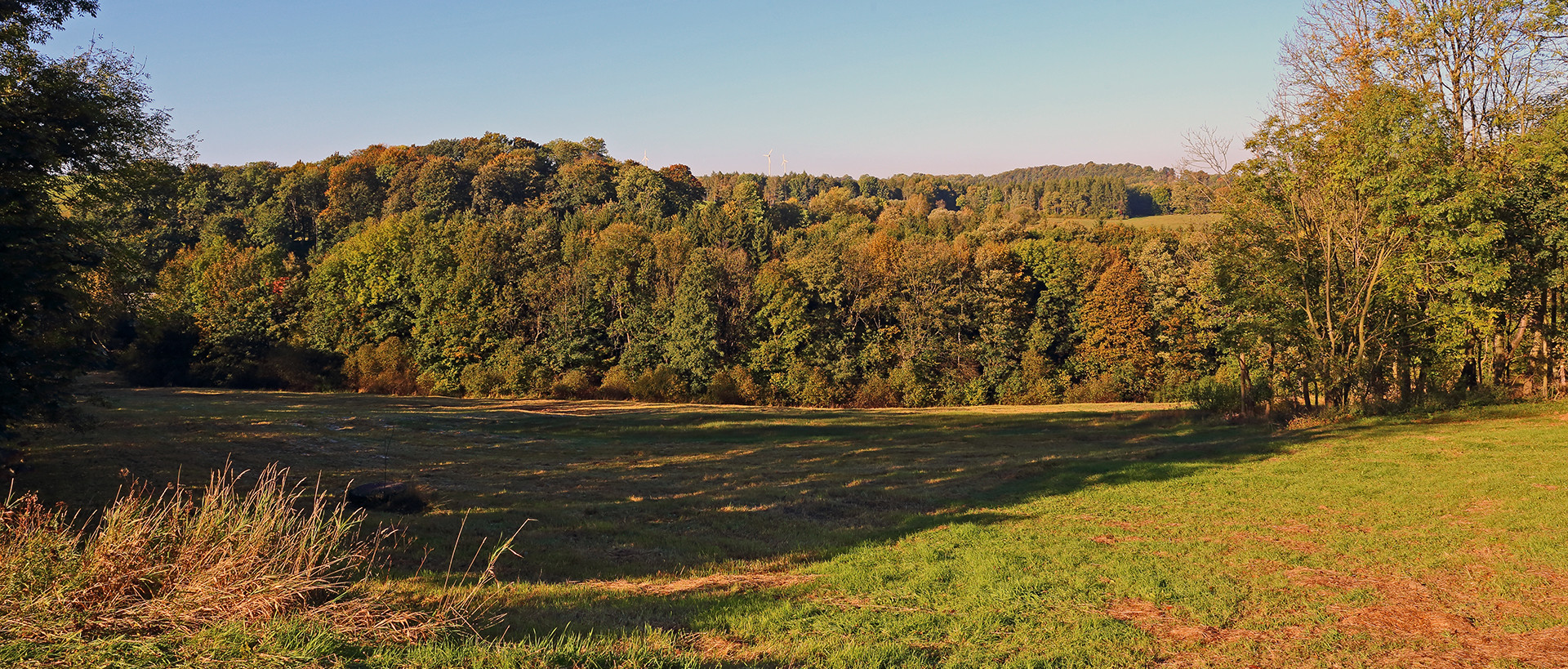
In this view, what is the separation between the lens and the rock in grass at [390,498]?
13094 mm

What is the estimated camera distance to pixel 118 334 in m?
54.0

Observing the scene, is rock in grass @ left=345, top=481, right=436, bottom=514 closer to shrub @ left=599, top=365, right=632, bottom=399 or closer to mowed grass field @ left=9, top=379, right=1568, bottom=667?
mowed grass field @ left=9, top=379, right=1568, bottom=667

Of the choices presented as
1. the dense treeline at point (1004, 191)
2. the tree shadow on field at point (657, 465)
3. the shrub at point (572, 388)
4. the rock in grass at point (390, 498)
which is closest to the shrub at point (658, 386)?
the shrub at point (572, 388)

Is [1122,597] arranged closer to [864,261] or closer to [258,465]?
[258,465]

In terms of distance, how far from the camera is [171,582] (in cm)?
600

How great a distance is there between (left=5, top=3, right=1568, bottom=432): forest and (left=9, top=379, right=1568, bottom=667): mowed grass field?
357 cm

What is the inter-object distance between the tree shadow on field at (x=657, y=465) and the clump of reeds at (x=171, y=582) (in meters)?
1.65

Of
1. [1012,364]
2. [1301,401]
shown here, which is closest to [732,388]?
[1012,364]

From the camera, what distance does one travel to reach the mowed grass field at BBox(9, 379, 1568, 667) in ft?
22.8

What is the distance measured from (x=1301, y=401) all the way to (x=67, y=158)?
111ft

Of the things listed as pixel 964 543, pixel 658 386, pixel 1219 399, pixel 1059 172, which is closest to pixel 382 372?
pixel 658 386

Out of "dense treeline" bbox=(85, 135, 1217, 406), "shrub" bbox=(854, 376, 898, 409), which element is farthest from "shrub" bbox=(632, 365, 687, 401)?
"shrub" bbox=(854, 376, 898, 409)

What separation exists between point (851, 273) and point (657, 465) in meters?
39.7

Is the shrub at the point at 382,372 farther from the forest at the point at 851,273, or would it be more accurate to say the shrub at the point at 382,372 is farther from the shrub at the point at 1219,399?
the shrub at the point at 1219,399
